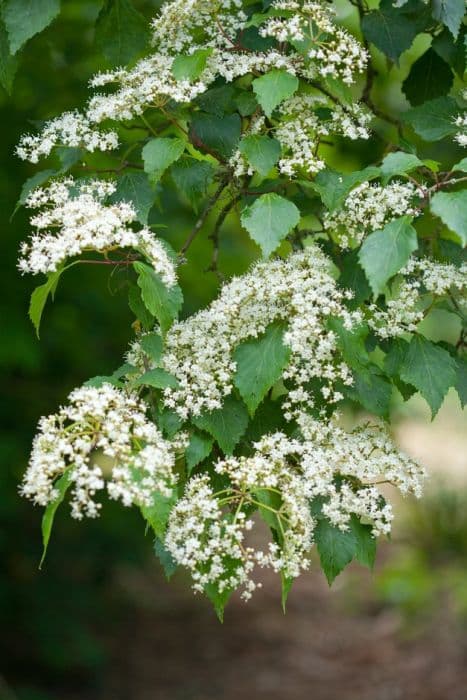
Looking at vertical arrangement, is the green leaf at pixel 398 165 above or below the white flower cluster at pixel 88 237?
below

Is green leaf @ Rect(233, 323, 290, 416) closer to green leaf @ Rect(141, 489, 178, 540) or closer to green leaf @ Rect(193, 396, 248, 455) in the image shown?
green leaf @ Rect(193, 396, 248, 455)

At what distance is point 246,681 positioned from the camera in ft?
20.8

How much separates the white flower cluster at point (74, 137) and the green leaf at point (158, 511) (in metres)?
0.91

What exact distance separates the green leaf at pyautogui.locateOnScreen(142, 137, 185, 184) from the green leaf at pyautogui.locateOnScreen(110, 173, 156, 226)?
0.08 metres

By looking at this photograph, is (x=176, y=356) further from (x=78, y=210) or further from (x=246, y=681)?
(x=246, y=681)

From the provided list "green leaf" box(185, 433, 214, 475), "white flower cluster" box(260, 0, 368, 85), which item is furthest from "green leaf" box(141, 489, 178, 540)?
"white flower cluster" box(260, 0, 368, 85)

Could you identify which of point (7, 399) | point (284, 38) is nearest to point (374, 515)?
point (284, 38)

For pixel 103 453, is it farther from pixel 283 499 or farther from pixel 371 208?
pixel 371 208

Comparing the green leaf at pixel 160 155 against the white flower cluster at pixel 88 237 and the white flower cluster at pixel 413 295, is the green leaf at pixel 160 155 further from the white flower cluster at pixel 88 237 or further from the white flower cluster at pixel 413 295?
the white flower cluster at pixel 413 295

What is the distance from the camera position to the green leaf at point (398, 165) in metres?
1.86

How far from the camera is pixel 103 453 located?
5.59 feet

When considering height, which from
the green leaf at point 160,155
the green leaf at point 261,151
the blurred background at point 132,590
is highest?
the green leaf at point 160,155

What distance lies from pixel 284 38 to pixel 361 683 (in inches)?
202

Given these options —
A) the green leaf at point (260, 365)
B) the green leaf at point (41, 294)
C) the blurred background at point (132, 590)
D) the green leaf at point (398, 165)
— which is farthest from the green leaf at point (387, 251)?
the blurred background at point (132, 590)
